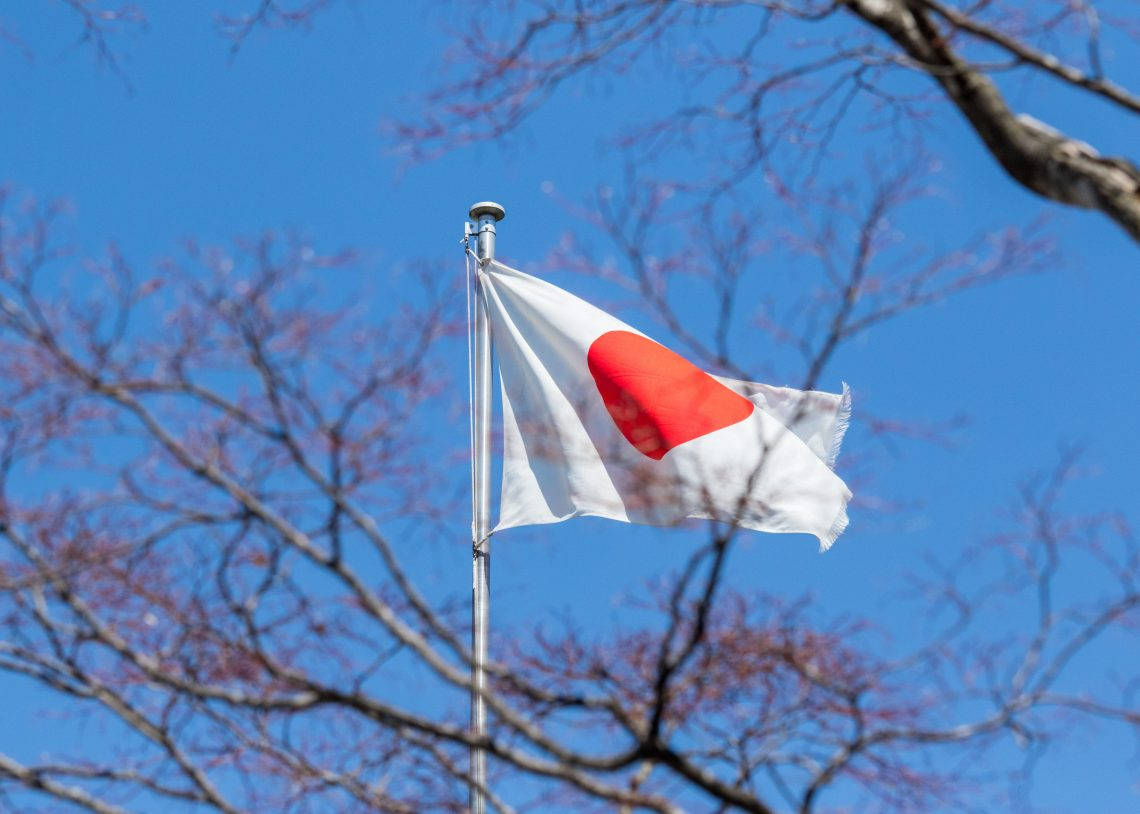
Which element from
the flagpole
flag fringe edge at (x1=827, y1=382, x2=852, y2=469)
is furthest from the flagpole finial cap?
flag fringe edge at (x1=827, y1=382, x2=852, y2=469)

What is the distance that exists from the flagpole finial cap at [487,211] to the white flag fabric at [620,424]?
15.8 inches

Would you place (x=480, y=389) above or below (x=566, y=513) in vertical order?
above

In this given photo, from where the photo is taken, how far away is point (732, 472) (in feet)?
24.4

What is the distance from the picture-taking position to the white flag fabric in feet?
25.6

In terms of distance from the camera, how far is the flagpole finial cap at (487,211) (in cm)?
905

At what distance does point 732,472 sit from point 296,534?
338cm

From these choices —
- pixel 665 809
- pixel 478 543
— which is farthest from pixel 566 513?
pixel 665 809

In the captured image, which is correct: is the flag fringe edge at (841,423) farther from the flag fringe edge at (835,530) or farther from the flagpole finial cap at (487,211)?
the flagpole finial cap at (487,211)

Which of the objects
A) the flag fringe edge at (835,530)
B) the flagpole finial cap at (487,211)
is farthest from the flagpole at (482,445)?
the flag fringe edge at (835,530)

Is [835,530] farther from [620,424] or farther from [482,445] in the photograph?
[482,445]

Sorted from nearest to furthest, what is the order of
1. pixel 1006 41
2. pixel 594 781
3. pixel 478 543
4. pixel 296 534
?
pixel 594 781 < pixel 296 534 < pixel 1006 41 < pixel 478 543

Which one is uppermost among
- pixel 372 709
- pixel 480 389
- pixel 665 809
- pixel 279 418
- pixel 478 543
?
pixel 480 389

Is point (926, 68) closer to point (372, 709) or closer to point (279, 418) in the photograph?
point (279, 418)

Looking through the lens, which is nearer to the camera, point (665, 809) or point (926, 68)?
point (665, 809)
